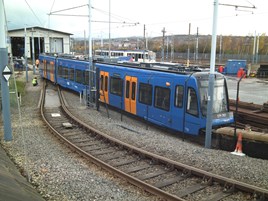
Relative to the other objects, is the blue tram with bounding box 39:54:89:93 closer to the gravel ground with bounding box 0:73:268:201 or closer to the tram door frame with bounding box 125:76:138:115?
the tram door frame with bounding box 125:76:138:115

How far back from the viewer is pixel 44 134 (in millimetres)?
13539

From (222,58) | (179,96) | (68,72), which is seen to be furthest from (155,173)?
(222,58)

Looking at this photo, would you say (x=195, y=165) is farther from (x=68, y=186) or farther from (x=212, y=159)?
→ (x=68, y=186)

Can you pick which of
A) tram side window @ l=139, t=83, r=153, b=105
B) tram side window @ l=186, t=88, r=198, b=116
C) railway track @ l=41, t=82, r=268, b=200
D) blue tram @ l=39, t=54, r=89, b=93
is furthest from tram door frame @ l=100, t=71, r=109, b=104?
tram side window @ l=186, t=88, r=198, b=116

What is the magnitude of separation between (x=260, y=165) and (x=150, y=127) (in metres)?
7.92

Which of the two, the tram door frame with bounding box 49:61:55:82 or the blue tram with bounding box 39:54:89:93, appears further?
the tram door frame with bounding box 49:61:55:82

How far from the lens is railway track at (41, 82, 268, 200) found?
289 inches

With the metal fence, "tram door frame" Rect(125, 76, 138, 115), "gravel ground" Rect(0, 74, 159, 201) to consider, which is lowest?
"gravel ground" Rect(0, 74, 159, 201)

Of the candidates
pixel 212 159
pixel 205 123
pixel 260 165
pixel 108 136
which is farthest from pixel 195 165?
pixel 108 136

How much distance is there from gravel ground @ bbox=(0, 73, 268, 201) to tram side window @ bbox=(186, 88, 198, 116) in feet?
5.75

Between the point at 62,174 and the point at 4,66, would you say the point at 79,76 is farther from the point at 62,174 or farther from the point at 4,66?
the point at 62,174

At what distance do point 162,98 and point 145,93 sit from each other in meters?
1.61

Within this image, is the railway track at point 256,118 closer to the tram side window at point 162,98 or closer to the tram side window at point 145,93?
the tram side window at point 162,98

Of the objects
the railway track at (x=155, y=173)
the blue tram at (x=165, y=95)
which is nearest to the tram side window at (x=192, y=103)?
the blue tram at (x=165, y=95)
